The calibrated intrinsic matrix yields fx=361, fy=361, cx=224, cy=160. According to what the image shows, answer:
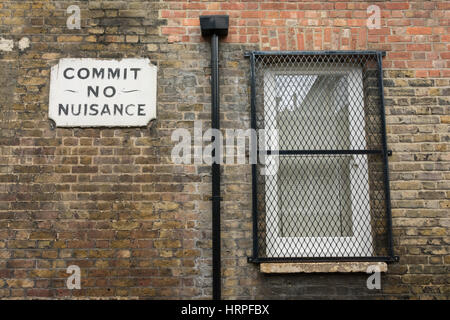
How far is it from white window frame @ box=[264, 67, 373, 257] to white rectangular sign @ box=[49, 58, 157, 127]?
112 cm

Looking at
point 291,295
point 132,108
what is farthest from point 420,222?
point 132,108

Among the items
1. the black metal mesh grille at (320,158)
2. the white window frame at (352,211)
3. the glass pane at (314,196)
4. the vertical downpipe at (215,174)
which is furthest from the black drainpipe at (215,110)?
the glass pane at (314,196)

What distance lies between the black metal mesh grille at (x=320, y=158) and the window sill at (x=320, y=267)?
9 cm

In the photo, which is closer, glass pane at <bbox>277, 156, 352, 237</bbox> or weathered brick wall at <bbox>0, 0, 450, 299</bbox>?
weathered brick wall at <bbox>0, 0, 450, 299</bbox>

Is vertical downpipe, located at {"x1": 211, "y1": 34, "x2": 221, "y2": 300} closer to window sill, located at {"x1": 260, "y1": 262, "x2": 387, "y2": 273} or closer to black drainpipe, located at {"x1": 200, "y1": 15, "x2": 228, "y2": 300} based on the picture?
black drainpipe, located at {"x1": 200, "y1": 15, "x2": 228, "y2": 300}

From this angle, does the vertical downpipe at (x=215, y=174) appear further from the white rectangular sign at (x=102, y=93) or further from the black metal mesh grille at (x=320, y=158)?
the white rectangular sign at (x=102, y=93)

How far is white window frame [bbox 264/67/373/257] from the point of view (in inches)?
127

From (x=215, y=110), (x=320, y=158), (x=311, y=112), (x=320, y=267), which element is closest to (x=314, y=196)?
(x=320, y=158)

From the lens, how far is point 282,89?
3.39m

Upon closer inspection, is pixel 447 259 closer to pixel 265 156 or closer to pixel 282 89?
pixel 265 156

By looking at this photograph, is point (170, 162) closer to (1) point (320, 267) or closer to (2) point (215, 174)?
(2) point (215, 174)

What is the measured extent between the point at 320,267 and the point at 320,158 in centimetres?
97

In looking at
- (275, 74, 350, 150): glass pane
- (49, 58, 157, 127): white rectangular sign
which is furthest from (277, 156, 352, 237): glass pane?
(49, 58, 157, 127): white rectangular sign

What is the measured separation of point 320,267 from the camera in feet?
10.1
